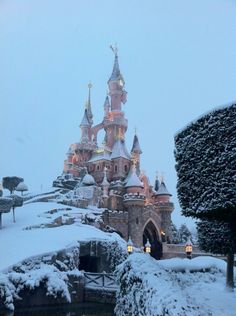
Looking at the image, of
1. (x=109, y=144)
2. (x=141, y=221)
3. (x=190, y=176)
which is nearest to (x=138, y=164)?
(x=109, y=144)

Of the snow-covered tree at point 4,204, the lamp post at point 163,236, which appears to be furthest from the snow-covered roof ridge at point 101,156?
the snow-covered tree at point 4,204

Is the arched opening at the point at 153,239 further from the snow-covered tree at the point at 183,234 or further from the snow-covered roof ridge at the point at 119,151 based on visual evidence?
the snow-covered tree at the point at 183,234

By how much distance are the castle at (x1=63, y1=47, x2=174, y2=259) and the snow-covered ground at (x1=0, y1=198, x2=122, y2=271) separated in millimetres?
9018

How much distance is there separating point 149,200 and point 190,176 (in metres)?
40.8

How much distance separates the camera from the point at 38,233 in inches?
958

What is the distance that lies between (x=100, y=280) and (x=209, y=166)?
1495cm

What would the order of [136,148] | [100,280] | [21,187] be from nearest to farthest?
[100,280]
[21,187]
[136,148]

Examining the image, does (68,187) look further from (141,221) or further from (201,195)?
(201,195)

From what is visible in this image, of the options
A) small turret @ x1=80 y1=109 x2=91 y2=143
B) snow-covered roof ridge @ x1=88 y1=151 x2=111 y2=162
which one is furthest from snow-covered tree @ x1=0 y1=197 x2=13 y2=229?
small turret @ x1=80 y1=109 x2=91 y2=143

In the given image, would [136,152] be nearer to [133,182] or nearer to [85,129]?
[85,129]

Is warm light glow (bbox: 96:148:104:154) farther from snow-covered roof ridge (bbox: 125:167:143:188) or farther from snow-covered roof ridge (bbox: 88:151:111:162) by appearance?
snow-covered roof ridge (bbox: 125:167:143:188)

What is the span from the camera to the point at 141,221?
42.6 meters

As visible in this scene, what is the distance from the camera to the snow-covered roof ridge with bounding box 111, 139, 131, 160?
49475 mm

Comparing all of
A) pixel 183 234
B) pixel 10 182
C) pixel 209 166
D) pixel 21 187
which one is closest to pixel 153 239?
pixel 183 234
